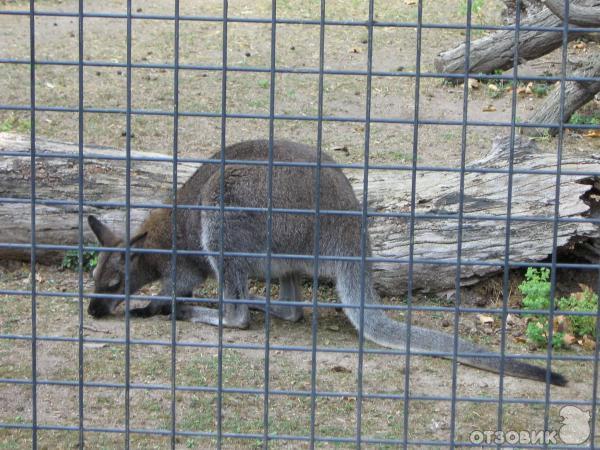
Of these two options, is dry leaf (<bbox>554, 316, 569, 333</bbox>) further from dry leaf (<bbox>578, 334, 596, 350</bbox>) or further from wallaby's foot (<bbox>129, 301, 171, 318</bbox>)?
wallaby's foot (<bbox>129, 301, 171, 318</bbox>)

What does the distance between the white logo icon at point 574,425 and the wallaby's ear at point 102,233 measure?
3279mm

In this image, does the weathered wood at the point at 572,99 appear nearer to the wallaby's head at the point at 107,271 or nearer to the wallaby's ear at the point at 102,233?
the wallaby's head at the point at 107,271

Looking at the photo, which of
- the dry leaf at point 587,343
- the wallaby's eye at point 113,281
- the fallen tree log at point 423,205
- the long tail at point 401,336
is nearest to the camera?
the long tail at point 401,336

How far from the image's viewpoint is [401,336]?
6.14 metres

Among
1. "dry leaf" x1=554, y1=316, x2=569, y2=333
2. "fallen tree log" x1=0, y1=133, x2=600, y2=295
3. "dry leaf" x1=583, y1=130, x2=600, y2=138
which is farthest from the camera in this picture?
"dry leaf" x1=583, y1=130, x2=600, y2=138

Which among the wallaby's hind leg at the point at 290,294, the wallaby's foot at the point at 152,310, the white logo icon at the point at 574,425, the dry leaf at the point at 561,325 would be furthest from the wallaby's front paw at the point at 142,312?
the white logo icon at the point at 574,425

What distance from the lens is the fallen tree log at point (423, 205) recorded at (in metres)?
6.65

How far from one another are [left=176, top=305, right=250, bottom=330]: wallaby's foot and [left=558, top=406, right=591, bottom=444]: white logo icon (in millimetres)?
2426

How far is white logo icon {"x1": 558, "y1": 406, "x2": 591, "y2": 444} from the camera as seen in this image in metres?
4.84

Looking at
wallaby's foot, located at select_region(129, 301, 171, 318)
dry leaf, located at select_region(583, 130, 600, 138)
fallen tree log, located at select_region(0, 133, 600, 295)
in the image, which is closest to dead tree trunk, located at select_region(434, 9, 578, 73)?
dry leaf, located at select_region(583, 130, 600, 138)

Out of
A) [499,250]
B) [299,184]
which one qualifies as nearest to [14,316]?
[299,184]

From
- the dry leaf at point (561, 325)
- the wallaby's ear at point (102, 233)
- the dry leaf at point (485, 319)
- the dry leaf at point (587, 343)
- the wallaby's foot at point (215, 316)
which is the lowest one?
the wallaby's foot at point (215, 316)

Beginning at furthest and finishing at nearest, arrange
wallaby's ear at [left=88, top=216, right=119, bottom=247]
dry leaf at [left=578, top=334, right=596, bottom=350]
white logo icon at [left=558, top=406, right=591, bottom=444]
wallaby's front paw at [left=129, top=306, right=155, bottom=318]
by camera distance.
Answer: wallaby's front paw at [left=129, top=306, right=155, bottom=318], wallaby's ear at [left=88, top=216, right=119, bottom=247], dry leaf at [left=578, top=334, right=596, bottom=350], white logo icon at [left=558, top=406, right=591, bottom=444]

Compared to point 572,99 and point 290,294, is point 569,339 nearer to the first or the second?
point 290,294
